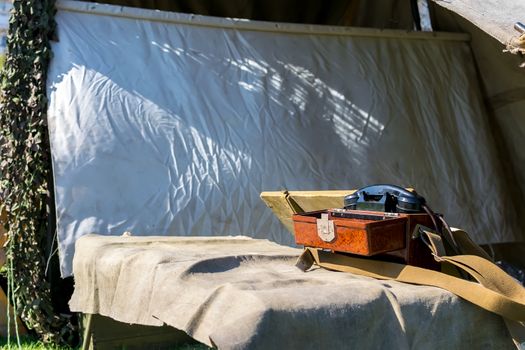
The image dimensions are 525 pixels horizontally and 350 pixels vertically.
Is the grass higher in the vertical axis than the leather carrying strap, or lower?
lower

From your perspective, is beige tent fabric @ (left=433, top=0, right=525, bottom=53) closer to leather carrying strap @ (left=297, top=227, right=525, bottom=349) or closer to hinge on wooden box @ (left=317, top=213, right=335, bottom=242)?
leather carrying strap @ (left=297, top=227, right=525, bottom=349)

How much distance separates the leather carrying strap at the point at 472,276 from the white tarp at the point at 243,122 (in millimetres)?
2133

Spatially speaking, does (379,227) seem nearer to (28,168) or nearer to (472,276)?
(472,276)

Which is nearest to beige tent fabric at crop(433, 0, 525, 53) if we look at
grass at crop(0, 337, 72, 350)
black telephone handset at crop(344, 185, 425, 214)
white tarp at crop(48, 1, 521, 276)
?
black telephone handset at crop(344, 185, 425, 214)

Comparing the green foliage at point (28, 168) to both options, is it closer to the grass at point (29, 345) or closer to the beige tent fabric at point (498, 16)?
the grass at point (29, 345)

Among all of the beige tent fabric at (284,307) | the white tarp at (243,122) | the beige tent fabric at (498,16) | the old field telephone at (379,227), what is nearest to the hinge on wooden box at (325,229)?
the old field telephone at (379,227)

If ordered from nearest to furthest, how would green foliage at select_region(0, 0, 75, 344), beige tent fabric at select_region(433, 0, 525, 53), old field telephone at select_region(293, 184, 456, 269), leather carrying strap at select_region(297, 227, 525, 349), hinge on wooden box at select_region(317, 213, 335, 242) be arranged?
leather carrying strap at select_region(297, 227, 525, 349) → old field telephone at select_region(293, 184, 456, 269) → hinge on wooden box at select_region(317, 213, 335, 242) → beige tent fabric at select_region(433, 0, 525, 53) → green foliage at select_region(0, 0, 75, 344)

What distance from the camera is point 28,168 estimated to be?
3.70m

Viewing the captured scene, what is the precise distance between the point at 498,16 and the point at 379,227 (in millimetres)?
1723

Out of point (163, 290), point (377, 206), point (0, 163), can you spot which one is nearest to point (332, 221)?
point (377, 206)

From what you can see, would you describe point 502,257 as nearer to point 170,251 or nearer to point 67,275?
point 67,275

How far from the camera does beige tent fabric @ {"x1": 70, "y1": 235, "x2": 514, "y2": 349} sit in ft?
4.88

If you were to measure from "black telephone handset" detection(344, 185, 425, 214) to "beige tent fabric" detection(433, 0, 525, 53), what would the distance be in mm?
1276

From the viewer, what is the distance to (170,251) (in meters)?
2.23
